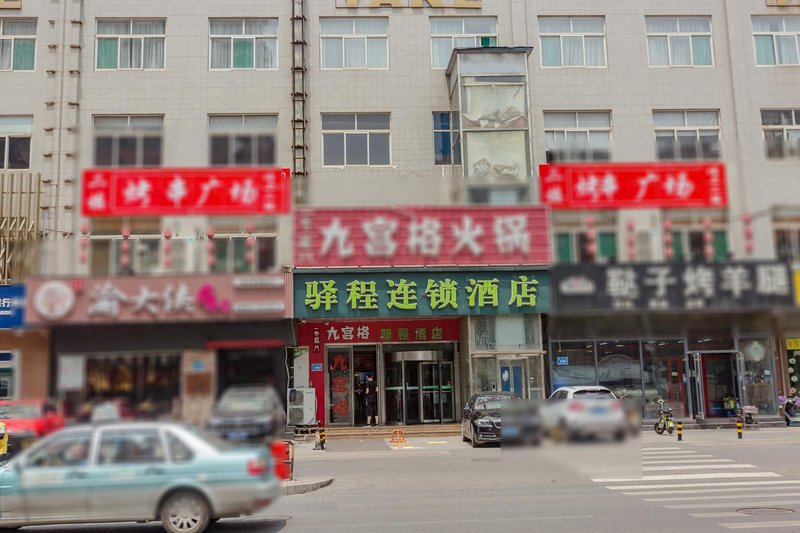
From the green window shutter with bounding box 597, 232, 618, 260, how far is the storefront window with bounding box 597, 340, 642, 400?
2069cm

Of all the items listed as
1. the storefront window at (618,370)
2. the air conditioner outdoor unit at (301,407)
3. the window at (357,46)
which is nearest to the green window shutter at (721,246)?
the storefront window at (618,370)

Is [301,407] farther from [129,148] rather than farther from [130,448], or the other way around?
[130,448]

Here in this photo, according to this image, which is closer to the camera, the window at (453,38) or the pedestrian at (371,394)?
the window at (453,38)

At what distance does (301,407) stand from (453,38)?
18528mm

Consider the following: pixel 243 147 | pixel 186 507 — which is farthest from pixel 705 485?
pixel 243 147

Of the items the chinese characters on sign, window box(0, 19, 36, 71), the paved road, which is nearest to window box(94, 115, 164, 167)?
the chinese characters on sign

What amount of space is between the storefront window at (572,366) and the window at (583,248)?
2760 centimetres

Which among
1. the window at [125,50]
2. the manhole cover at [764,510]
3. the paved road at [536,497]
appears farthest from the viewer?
the window at [125,50]

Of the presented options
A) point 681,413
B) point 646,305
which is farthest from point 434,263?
point 681,413

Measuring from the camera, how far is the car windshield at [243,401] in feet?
9.75

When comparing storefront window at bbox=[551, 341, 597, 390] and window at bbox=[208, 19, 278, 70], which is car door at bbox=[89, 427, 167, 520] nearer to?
window at bbox=[208, 19, 278, 70]

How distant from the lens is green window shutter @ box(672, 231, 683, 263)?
3.16 meters

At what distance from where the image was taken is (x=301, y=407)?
32.7m

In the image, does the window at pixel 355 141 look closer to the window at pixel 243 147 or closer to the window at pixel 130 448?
the window at pixel 243 147
